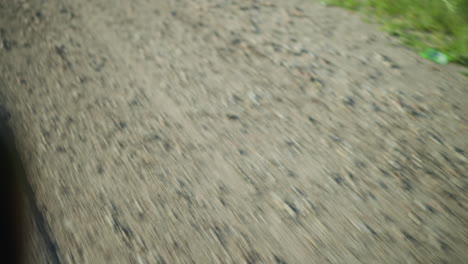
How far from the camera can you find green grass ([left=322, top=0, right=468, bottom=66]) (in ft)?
7.61

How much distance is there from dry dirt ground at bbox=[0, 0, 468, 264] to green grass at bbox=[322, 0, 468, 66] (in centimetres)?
14

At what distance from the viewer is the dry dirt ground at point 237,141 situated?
1388 millimetres

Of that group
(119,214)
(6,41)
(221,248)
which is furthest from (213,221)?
(6,41)

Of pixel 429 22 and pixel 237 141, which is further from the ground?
pixel 429 22

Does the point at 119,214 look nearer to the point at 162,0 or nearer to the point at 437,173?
the point at 437,173

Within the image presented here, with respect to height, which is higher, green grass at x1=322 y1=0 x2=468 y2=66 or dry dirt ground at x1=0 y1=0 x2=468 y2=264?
green grass at x1=322 y1=0 x2=468 y2=66

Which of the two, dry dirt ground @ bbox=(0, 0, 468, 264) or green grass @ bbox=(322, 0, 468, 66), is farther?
green grass @ bbox=(322, 0, 468, 66)

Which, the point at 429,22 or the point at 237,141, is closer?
the point at 237,141

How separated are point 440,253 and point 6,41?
3240 mm

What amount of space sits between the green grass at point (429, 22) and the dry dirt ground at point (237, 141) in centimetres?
14

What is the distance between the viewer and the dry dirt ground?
139 cm

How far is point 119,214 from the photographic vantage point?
148 centimetres

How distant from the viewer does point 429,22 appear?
2.54 metres

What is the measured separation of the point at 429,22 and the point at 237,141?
190 centimetres
